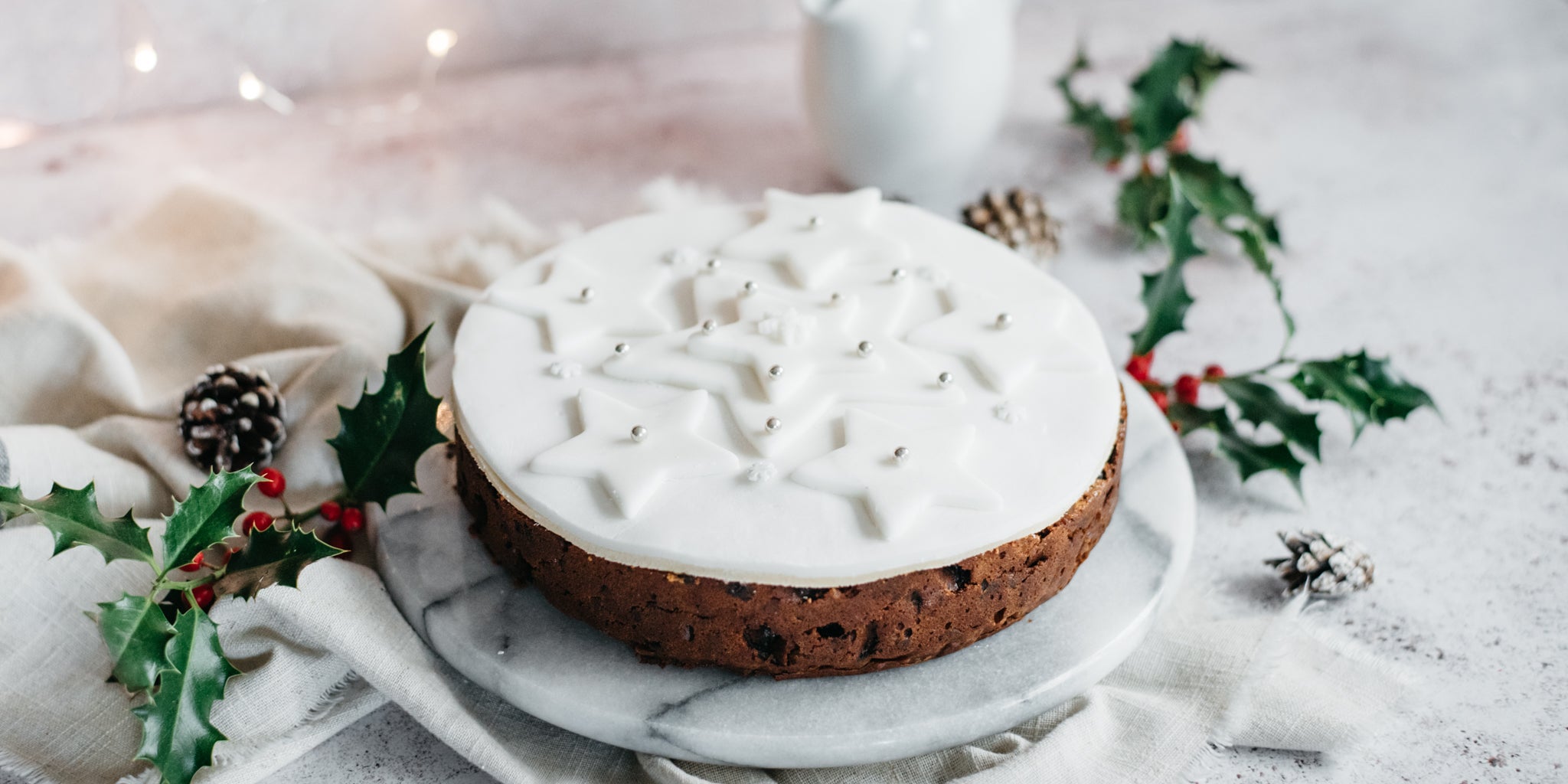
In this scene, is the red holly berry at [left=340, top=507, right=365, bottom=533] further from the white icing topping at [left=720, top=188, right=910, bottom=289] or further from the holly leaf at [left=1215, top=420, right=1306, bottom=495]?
the holly leaf at [left=1215, top=420, right=1306, bottom=495]

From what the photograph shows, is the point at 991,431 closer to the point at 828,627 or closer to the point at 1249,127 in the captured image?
the point at 828,627

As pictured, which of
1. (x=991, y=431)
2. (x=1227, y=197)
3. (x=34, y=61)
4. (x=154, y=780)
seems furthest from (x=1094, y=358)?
(x=34, y=61)

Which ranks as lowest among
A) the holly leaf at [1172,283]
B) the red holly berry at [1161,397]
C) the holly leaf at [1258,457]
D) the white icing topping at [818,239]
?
the holly leaf at [1258,457]

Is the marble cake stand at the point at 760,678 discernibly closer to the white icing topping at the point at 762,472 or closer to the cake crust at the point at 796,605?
the cake crust at the point at 796,605

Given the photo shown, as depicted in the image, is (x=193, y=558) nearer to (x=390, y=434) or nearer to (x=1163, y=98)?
(x=390, y=434)

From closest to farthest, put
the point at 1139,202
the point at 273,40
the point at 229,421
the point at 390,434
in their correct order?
the point at 390,434 < the point at 229,421 < the point at 1139,202 < the point at 273,40

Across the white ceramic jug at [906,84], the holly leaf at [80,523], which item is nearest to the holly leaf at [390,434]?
the holly leaf at [80,523]

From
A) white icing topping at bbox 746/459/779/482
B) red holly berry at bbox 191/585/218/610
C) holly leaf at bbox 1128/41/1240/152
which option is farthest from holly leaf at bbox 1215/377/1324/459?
red holly berry at bbox 191/585/218/610

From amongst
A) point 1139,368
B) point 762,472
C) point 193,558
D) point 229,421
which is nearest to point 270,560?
point 193,558
